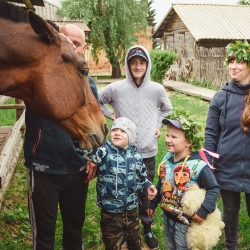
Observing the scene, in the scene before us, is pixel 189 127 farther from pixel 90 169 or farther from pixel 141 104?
pixel 141 104

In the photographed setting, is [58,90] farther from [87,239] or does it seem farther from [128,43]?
[128,43]

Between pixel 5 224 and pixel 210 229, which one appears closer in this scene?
pixel 210 229

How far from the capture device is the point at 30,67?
2076 mm

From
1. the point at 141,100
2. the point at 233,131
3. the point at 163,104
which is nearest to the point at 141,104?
the point at 141,100

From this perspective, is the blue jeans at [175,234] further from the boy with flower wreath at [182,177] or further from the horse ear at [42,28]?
the horse ear at [42,28]

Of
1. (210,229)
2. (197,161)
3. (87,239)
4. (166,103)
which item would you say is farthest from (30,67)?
(87,239)

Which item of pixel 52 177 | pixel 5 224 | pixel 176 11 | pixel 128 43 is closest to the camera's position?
pixel 52 177

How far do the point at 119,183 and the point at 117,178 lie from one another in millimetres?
42

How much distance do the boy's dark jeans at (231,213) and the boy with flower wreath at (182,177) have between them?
23.7 inches

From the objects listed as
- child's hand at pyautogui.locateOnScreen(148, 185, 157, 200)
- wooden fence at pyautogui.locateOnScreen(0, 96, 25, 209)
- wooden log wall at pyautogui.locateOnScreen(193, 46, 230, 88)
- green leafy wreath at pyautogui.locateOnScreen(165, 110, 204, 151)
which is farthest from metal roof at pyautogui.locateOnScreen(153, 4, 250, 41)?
child's hand at pyautogui.locateOnScreen(148, 185, 157, 200)

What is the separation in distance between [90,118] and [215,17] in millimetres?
22414

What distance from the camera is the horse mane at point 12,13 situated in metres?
2.08

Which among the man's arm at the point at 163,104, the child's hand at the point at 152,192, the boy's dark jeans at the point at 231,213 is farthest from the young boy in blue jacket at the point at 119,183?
the man's arm at the point at 163,104

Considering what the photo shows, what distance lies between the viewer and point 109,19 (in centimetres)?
2336
